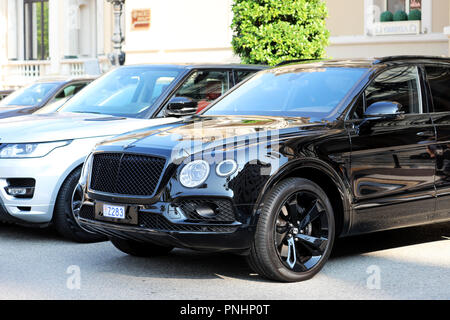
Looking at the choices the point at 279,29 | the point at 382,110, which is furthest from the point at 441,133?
the point at 279,29

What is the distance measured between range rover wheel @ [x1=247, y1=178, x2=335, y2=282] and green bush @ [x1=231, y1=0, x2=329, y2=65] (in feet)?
29.3

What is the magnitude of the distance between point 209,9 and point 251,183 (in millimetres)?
17638

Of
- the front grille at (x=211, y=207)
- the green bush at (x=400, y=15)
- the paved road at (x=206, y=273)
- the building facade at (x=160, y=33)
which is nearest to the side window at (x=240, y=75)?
the paved road at (x=206, y=273)

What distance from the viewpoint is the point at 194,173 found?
5961mm

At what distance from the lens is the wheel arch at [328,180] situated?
20.3 feet

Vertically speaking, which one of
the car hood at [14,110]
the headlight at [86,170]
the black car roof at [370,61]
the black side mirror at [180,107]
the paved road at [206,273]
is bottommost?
the paved road at [206,273]

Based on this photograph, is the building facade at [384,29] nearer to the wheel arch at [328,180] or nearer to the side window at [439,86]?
the side window at [439,86]

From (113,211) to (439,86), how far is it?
11.0 ft

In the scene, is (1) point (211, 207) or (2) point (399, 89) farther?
(2) point (399, 89)

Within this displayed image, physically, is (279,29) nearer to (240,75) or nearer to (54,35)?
(240,75)

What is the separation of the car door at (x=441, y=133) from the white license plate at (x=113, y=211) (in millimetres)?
2782

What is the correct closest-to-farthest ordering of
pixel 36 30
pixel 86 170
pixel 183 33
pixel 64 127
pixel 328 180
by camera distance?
pixel 328 180
pixel 86 170
pixel 64 127
pixel 183 33
pixel 36 30

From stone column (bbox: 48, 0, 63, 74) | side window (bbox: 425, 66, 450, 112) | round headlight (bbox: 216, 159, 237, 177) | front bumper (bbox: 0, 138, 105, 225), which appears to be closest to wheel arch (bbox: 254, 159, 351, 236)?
round headlight (bbox: 216, 159, 237, 177)

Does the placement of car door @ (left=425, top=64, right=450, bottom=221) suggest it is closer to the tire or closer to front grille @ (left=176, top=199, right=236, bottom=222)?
front grille @ (left=176, top=199, right=236, bottom=222)
